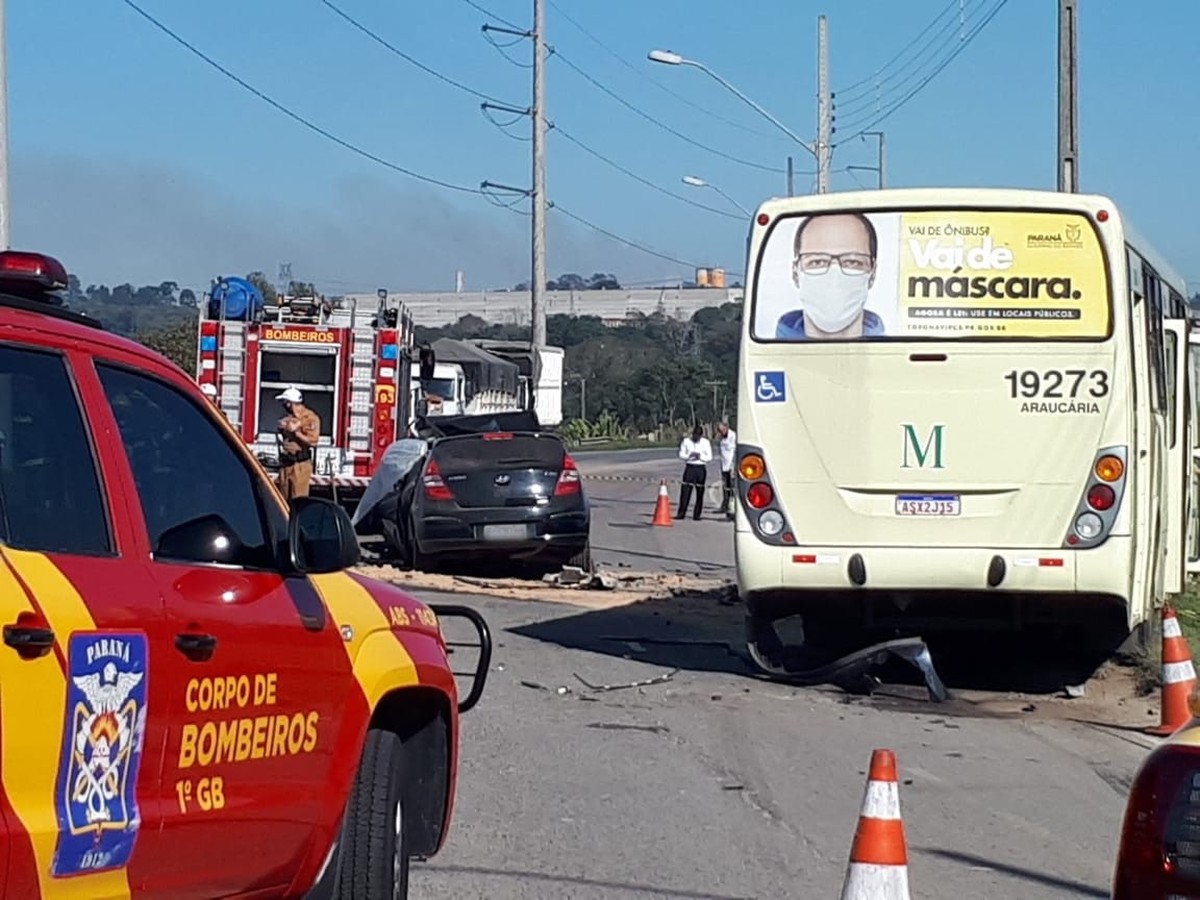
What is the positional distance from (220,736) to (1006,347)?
25.0 feet

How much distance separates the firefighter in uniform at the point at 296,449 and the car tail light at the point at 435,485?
1.88 m

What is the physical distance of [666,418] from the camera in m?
90.2

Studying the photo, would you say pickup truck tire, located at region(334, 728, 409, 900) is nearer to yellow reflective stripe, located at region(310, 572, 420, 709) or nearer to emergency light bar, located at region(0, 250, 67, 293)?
yellow reflective stripe, located at region(310, 572, 420, 709)

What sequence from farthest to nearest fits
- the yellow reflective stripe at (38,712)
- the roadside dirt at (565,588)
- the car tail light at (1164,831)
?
the roadside dirt at (565,588) < the car tail light at (1164,831) < the yellow reflective stripe at (38,712)

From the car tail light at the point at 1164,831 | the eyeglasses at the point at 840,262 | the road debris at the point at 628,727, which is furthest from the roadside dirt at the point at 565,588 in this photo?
the car tail light at the point at 1164,831

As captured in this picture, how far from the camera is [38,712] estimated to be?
150 inches

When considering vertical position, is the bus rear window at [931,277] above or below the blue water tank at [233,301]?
below

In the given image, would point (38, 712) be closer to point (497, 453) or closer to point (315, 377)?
point (497, 453)

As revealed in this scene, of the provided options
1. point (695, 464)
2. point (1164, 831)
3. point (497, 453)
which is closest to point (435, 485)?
point (497, 453)

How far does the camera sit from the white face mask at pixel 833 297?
11.5 metres

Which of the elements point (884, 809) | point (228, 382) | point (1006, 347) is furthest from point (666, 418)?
point (884, 809)

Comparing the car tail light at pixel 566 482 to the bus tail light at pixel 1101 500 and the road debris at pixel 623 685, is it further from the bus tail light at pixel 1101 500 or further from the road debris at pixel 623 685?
the bus tail light at pixel 1101 500

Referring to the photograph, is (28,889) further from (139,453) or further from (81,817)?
(139,453)

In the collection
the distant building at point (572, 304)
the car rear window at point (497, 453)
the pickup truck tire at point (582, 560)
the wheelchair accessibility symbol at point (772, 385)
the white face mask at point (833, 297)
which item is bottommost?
the pickup truck tire at point (582, 560)
